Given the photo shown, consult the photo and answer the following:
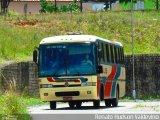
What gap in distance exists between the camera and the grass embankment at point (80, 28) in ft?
192

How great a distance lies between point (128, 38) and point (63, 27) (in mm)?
5277

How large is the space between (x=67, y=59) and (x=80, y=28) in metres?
26.9

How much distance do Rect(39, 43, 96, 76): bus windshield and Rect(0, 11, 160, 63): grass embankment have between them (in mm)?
20088

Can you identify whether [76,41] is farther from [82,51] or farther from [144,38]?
[144,38]

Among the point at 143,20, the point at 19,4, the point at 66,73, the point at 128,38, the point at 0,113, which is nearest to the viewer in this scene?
the point at 0,113

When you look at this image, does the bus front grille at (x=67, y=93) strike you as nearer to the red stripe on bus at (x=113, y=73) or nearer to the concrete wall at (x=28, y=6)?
the red stripe on bus at (x=113, y=73)

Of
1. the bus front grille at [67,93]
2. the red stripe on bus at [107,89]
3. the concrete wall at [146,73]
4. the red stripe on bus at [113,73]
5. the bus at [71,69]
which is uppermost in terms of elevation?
the bus at [71,69]

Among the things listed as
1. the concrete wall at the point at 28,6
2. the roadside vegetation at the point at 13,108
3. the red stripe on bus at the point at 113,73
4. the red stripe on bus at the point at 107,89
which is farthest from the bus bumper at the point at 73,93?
the concrete wall at the point at 28,6

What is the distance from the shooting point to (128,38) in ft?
201

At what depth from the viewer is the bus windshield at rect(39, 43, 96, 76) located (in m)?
35.5

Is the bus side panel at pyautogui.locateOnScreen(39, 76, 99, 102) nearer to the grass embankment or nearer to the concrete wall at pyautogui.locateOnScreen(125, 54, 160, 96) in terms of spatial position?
the concrete wall at pyautogui.locateOnScreen(125, 54, 160, 96)

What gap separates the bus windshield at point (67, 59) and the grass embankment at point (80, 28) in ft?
65.9

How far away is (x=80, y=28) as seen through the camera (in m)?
62.5

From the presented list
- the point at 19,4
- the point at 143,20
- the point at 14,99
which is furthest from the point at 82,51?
the point at 19,4
